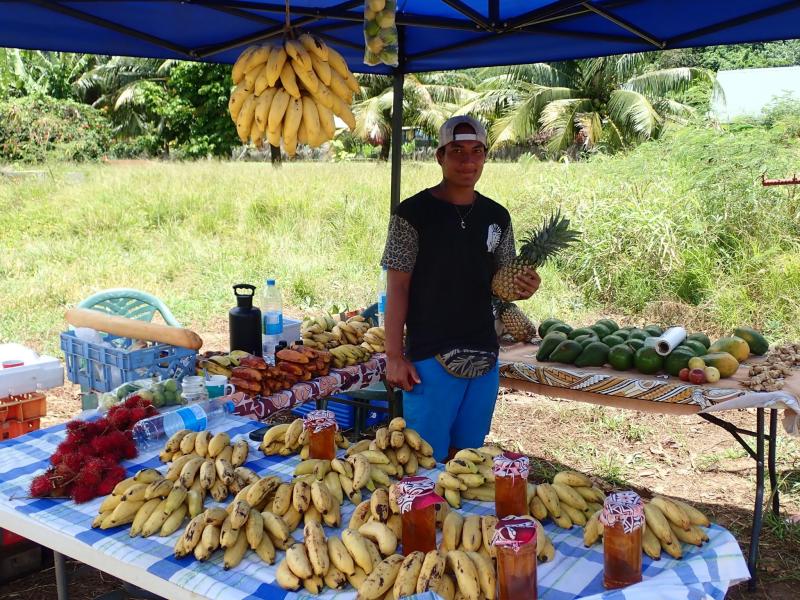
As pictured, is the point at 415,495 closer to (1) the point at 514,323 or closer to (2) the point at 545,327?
(1) the point at 514,323

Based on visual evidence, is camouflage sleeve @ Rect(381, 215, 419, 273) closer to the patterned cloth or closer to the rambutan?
the patterned cloth

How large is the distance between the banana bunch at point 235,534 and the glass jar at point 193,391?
3.69 ft

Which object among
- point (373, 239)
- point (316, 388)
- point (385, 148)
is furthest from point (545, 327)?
point (385, 148)

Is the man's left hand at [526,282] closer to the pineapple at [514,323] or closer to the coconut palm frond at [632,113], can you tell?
the pineapple at [514,323]

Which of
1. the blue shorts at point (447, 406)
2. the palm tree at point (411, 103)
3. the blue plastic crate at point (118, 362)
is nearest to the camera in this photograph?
the blue shorts at point (447, 406)

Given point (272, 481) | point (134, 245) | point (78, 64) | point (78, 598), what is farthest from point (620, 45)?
point (78, 64)

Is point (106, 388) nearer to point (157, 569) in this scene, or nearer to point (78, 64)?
point (157, 569)

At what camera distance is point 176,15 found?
152 inches

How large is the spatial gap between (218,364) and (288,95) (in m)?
1.77

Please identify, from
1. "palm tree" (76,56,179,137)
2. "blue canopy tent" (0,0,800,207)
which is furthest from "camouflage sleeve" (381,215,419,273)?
"palm tree" (76,56,179,137)

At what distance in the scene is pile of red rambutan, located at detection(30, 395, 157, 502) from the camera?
222 cm

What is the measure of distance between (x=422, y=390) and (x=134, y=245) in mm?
8708

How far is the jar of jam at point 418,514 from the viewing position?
1.82 m

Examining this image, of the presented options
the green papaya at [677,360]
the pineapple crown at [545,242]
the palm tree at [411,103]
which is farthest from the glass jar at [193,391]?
the palm tree at [411,103]
